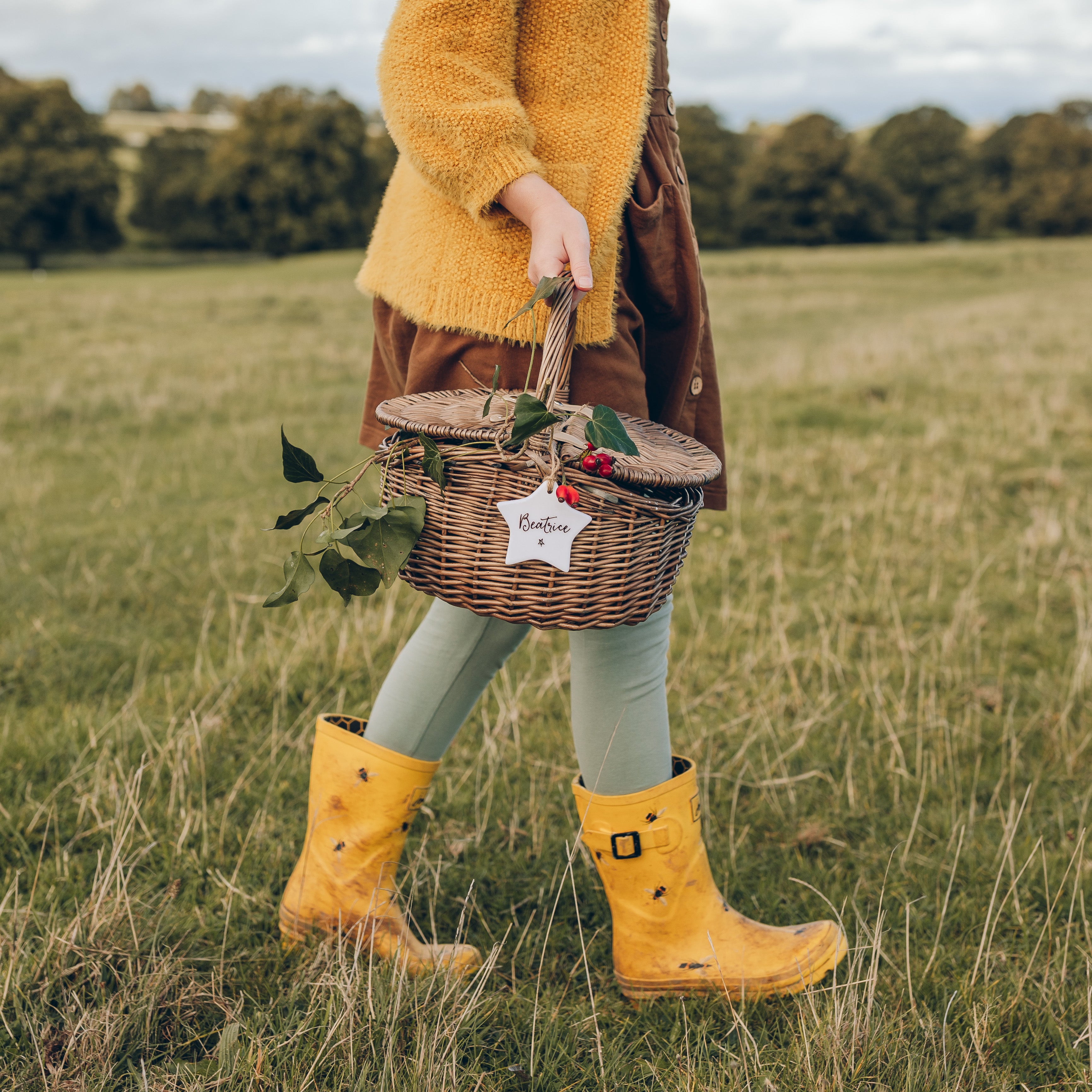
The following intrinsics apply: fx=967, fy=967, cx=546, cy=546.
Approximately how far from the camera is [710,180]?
59.0 metres

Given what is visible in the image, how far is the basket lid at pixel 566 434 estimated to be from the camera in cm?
142

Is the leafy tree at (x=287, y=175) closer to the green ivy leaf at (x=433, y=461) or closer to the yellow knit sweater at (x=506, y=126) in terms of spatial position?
the yellow knit sweater at (x=506, y=126)

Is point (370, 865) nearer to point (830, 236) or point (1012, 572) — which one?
point (1012, 572)

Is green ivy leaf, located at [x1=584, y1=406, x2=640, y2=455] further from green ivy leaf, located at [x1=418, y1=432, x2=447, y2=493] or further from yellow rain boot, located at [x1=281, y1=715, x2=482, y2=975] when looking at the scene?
yellow rain boot, located at [x1=281, y1=715, x2=482, y2=975]

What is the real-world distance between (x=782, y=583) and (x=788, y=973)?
2209 millimetres

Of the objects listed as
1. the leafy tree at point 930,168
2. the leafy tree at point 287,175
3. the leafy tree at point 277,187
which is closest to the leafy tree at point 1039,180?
the leafy tree at point 930,168

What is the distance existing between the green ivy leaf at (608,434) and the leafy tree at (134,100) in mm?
130296

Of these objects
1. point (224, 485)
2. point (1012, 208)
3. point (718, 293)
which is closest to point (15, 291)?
point (718, 293)

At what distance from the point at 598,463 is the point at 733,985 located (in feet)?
3.58

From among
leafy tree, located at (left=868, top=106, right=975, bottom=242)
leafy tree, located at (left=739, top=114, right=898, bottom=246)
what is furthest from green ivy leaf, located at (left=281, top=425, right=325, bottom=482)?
leafy tree, located at (left=868, top=106, right=975, bottom=242)

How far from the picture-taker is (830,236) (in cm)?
5956

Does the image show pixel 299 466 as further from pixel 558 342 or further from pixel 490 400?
pixel 558 342

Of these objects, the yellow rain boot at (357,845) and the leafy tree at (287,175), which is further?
the leafy tree at (287,175)

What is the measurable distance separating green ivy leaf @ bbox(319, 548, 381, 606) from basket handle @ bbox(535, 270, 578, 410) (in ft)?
1.27
